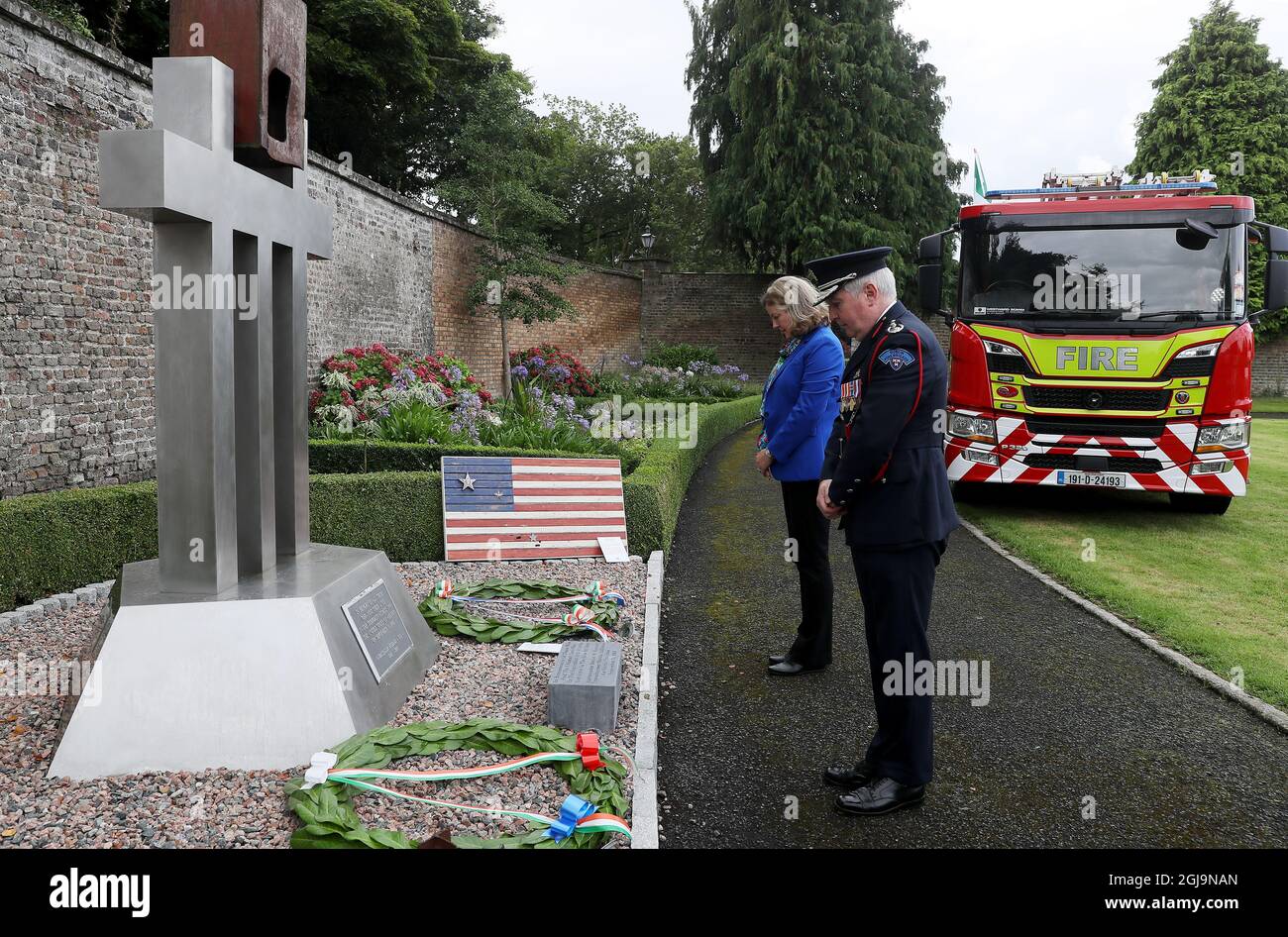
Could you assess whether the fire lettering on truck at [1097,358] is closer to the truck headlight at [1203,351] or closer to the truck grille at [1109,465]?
the truck headlight at [1203,351]

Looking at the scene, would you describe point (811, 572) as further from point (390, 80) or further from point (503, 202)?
point (390, 80)

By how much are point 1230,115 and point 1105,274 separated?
2655cm

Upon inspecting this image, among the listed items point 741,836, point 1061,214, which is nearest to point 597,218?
point 1061,214

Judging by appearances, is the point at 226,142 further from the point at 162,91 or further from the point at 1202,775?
the point at 1202,775

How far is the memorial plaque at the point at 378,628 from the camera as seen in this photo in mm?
3736

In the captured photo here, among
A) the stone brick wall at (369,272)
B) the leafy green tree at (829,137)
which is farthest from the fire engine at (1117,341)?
the leafy green tree at (829,137)

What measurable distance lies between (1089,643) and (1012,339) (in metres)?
3.79

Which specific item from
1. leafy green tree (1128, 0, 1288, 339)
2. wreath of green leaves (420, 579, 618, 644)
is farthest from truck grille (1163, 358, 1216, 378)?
leafy green tree (1128, 0, 1288, 339)

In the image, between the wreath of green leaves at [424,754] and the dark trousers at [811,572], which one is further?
the dark trousers at [811,572]

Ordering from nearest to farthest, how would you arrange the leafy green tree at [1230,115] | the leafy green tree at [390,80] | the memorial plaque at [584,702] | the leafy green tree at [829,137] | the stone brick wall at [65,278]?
the memorial plaque at [584,702]
the stone brick wall at [65,278]
the leafy green tree at [390,80]
the leafy green tree at [829,137]
the leafy green tree at [1230,115]

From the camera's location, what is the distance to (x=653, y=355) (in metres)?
25.0

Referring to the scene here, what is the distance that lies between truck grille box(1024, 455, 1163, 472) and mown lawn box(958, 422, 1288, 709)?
0.55 m

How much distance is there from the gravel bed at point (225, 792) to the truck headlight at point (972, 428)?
17.4 ft

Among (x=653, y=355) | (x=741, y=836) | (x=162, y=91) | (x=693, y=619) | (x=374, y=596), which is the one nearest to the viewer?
(x=741, y=836)
